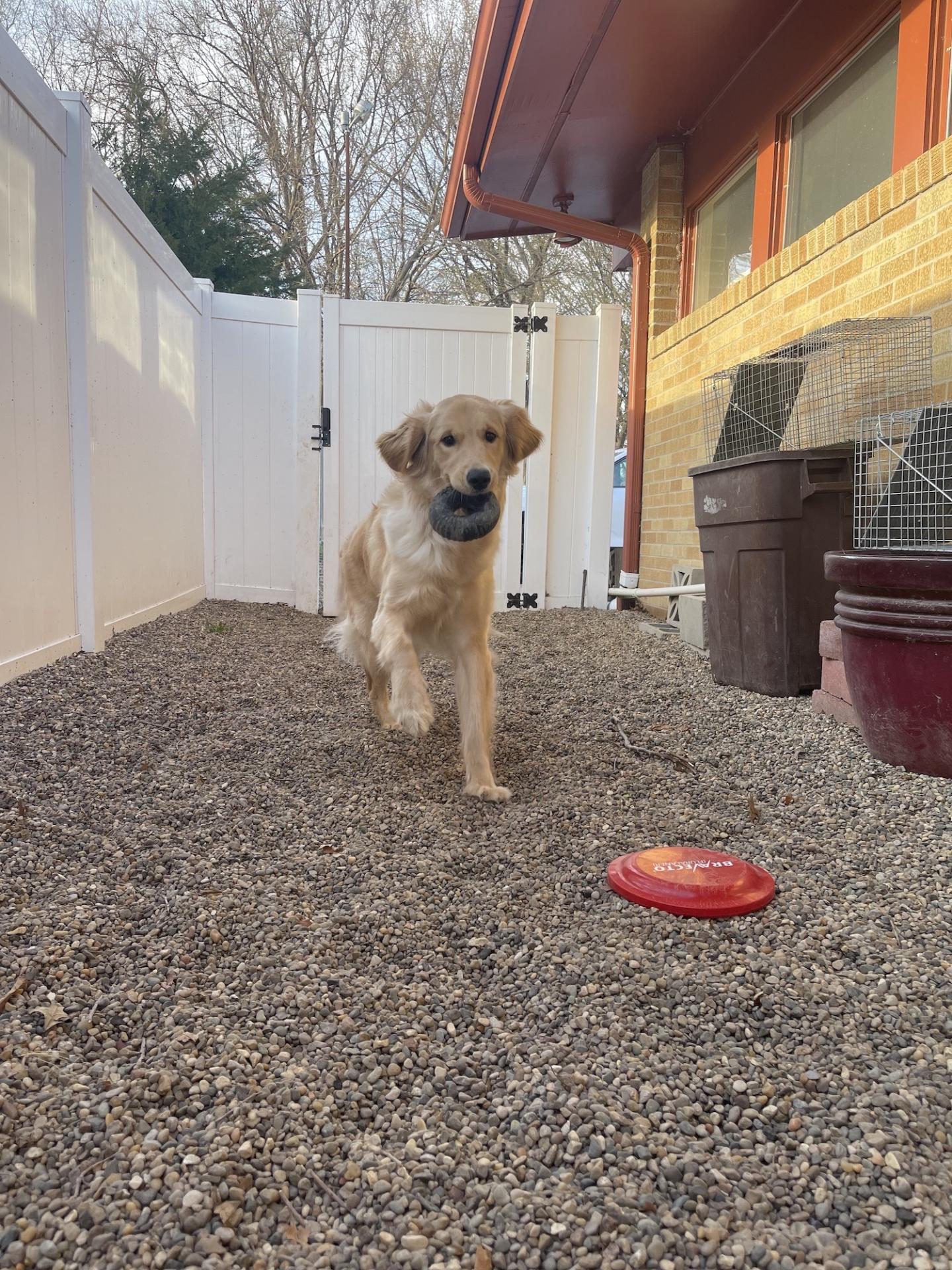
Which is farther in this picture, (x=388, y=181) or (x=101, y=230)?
(x=388, y=181)

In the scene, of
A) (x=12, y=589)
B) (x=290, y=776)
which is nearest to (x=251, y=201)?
(x=12, y=589)

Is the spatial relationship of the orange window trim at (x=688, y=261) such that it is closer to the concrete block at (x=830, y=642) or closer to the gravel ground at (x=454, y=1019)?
the concrete block at (x=830, y=642)

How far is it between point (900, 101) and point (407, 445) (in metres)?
3.01

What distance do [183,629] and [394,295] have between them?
11942mm

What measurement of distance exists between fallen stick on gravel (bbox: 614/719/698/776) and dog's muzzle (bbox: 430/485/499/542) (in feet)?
3.07

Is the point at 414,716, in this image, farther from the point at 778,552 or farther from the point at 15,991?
the point at 778,552

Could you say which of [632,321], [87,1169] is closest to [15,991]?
[87,1169]

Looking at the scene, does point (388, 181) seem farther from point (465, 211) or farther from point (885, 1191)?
point (885, 1191)

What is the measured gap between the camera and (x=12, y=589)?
3.12 meters

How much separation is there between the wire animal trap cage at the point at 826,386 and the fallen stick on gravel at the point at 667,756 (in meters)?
1.49

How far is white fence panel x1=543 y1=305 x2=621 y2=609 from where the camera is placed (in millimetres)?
7133

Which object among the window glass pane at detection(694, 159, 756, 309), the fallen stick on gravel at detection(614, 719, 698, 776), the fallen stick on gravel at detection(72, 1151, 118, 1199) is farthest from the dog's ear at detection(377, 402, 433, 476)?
the window glass pane at detection(694, 159, 756, 309)

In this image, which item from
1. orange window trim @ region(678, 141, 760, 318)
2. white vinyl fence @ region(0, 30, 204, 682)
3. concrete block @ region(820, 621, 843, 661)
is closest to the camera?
white vinyl fence @ region(0, 30, 204, 682)

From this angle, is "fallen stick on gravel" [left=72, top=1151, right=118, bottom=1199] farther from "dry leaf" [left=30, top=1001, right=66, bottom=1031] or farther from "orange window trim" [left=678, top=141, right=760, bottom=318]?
"orange window trim" [left=678, top=141, right=760, bottom=318]
